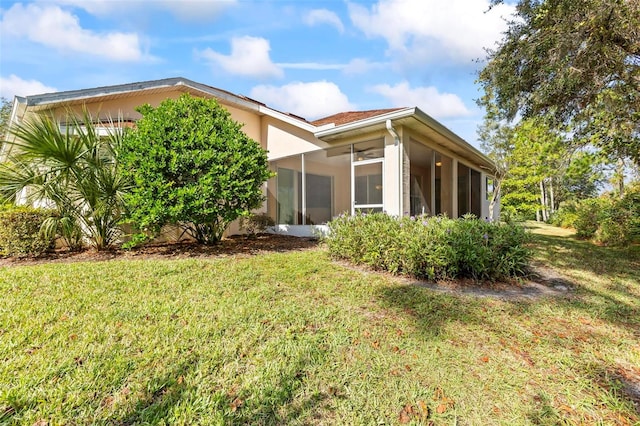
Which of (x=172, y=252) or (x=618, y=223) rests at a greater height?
(x=618, y=223)

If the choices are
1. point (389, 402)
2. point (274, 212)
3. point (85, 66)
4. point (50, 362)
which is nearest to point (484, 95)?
point (274, 212)

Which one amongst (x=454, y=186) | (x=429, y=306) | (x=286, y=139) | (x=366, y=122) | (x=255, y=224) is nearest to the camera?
(x=429, y=306)

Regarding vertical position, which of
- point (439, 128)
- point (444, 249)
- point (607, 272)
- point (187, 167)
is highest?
point (439, 128)

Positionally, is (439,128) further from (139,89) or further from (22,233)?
(22,233)

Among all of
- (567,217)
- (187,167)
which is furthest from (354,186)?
(567,217)

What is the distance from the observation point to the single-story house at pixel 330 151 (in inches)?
287

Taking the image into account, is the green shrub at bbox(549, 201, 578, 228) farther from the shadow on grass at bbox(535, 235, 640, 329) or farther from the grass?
the grass

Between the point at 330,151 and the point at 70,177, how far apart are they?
21.0 feet

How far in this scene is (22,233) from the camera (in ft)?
18.0

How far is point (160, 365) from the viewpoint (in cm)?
238

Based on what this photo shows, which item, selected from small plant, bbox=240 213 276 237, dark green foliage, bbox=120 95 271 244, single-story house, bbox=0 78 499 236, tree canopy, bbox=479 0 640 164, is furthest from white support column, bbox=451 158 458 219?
dark green foliage, bbox=120 95 271 244

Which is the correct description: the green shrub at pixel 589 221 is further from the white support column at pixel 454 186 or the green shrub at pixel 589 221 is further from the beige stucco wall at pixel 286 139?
the beige stucco wall at pixel 286 139

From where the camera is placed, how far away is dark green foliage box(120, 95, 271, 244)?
221 inches

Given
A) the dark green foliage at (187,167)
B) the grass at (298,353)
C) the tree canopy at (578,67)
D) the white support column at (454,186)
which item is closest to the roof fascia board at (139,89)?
the dark green foliage at (187,167)
